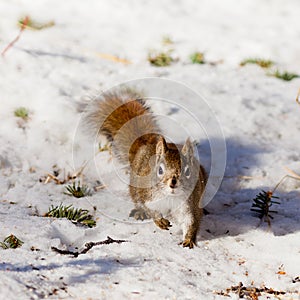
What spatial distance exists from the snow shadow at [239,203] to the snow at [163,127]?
0.04ft

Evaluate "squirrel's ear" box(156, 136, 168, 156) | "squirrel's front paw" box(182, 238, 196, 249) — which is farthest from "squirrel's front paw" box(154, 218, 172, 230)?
"squirrel's ear" box(156, 136, 168, 156)

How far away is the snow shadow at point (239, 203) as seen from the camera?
3322 millimetres

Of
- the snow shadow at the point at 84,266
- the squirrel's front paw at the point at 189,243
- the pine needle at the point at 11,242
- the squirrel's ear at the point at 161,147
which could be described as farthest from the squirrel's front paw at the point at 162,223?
the pine needle at the point at 11,242

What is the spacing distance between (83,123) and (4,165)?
28.7 inches

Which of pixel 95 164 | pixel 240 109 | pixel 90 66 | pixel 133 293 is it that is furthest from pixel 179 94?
pixel 133 293

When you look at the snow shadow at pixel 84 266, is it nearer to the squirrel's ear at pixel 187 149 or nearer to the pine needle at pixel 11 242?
the pine needle at pixel 11 242

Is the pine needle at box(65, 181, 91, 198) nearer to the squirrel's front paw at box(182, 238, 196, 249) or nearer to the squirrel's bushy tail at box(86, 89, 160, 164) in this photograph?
the squirrel's bushy tail at box(86, 89, 160, 164)

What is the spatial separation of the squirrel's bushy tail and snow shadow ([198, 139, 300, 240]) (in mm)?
665

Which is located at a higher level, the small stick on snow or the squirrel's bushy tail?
the squirrel's bushy tail

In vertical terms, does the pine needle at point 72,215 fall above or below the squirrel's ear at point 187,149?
below

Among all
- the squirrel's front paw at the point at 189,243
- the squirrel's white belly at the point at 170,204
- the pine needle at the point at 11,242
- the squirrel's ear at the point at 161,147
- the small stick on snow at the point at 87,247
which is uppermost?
the squirrel's ear at the point at 161,147

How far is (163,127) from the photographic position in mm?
4488

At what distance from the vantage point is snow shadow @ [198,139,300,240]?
3322 millimetres

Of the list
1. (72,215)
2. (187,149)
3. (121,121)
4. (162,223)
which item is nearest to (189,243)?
(162,223)
